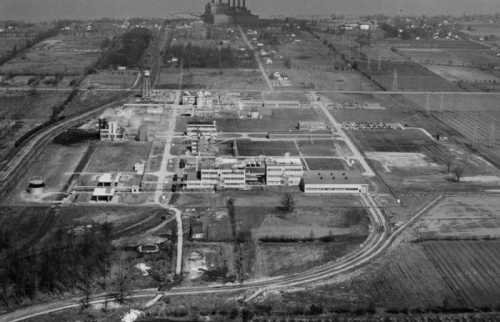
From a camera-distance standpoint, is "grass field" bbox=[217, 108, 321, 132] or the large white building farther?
"grass field" bbox=[217, 108, 321, 132]

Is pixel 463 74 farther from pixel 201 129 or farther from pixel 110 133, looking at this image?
pixel 110 133

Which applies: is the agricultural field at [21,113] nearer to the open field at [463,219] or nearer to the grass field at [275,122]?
the grass field at [275,122]

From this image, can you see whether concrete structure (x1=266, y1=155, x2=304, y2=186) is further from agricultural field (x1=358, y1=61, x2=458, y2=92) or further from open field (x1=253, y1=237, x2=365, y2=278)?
agricultural field (x1=358, y1=61, x2=458, y2=92)

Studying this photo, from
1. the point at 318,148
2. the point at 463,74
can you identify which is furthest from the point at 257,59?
the point at 318,148

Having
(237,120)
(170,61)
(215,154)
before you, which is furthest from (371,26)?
(215,154)

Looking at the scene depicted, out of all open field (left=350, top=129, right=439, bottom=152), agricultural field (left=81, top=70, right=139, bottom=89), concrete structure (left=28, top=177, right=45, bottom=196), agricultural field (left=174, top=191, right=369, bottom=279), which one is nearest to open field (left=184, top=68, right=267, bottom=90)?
agricultural field (left=81, top=70, right=139, bottom=89)

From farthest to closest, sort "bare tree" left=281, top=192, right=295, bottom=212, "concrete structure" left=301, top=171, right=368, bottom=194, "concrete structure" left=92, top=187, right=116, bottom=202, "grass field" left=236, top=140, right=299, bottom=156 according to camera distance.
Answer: "grass field" left=236, top=140, right=299, bottom=156 < "concrete structure" left=301, top=171, right=368, bottom=194 < "concrete structure" left=92, top=187, right=116, bottom=202 < "bare tree" left=281, top=192, right=295, bottom=212
